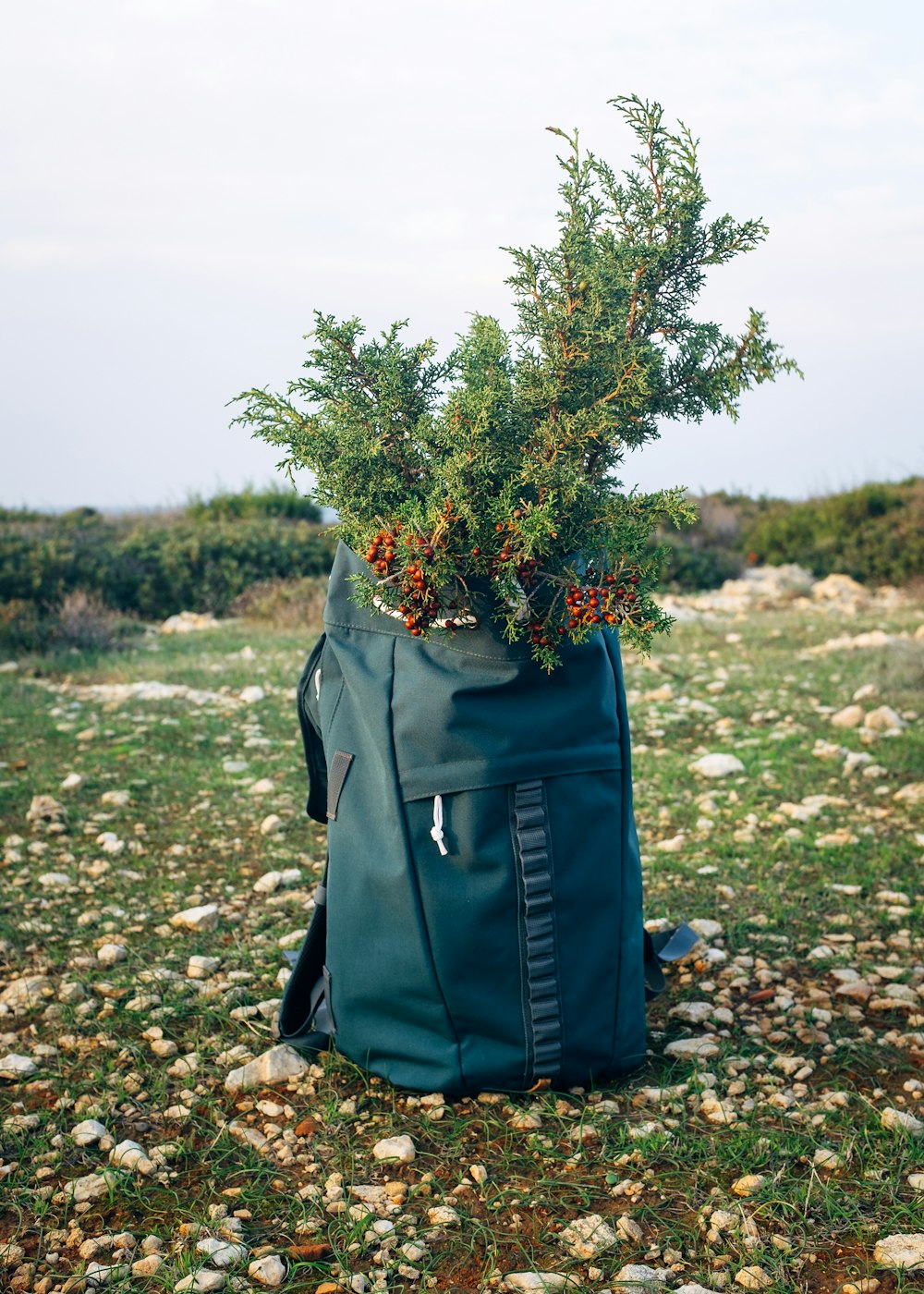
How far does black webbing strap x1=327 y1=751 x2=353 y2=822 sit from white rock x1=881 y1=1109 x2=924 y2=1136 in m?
1.50

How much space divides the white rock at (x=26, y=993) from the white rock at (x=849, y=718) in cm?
477

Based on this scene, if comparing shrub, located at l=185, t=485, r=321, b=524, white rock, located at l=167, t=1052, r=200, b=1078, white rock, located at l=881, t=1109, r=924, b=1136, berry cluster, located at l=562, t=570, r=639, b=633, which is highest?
shrub, located at l=185, t=485, r=321, b=524

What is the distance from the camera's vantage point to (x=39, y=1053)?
2.98 meters

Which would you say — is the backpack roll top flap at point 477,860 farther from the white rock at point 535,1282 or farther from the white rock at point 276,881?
the white rock at point 276,881

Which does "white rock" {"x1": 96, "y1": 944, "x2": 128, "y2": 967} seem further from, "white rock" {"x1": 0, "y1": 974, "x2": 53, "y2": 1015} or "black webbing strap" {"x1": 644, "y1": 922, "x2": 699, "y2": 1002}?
"black webbing strap" {"x1": 644, "y1": 922, "x2": 699, "y2": 1002}

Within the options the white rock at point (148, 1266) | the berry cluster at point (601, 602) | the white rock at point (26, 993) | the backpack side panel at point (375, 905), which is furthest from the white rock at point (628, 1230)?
the white rock at point (26, 993)

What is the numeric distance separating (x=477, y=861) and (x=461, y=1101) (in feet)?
2.14

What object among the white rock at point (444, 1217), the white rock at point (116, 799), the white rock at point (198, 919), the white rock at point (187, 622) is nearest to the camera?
the white rock at point (444, 1217)

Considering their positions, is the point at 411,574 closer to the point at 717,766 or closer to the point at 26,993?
the point at 26,993

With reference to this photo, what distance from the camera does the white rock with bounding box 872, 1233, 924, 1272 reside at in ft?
6.66

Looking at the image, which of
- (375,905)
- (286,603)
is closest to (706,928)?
(375,905)

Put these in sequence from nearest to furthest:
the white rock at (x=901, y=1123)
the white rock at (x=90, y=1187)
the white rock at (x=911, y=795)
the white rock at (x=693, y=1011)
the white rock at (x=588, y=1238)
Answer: the white rock at (x=588, y=1238) < the white rock at (x=90, y=1187) < the white rock at (x=901, y=1123) < the white rock at (x=693, y=1011) < the white rock at (x=911, y=795)

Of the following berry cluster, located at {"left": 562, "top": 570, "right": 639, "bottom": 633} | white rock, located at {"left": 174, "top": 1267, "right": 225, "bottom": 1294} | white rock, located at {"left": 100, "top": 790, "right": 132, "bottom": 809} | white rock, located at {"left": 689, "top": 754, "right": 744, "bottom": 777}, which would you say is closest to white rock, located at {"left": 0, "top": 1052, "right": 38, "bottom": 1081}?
white rock, located at {"left": 174, "top": 1267, "right": 225, "bottom": 1294}

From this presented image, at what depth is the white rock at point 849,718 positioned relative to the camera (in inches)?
255
